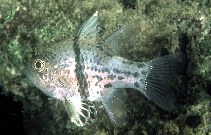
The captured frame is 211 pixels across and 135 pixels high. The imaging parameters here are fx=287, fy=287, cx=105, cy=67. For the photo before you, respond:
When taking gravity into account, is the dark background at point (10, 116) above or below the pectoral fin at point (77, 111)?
below

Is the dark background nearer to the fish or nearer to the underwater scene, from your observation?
the underwater scene

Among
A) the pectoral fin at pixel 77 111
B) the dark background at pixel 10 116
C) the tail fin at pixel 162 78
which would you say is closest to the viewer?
the tail fin at pixel 162 78

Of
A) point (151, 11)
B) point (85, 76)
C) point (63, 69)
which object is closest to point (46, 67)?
point (63, 69)

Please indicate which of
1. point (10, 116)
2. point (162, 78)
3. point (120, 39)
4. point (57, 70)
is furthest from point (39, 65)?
point (10, 116)

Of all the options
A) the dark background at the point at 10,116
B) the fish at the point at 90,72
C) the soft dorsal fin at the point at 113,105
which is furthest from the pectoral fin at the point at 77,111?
the dark background at the point at 10,116

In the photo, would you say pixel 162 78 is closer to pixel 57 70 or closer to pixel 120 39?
pixel 120 39

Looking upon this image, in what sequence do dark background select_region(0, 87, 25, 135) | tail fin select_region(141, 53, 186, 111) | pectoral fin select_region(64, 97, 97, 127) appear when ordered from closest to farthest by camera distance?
tail fin select_region(141, 53, 186, 111) < pectoral fin select_region(64, 97, 97, 127) < dark background select_region(0, 87, 25, 135)

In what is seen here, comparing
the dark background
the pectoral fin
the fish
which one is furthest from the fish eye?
the dark background

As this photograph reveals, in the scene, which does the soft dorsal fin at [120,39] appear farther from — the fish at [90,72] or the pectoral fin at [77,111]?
the pectoral fin at [77,111]
